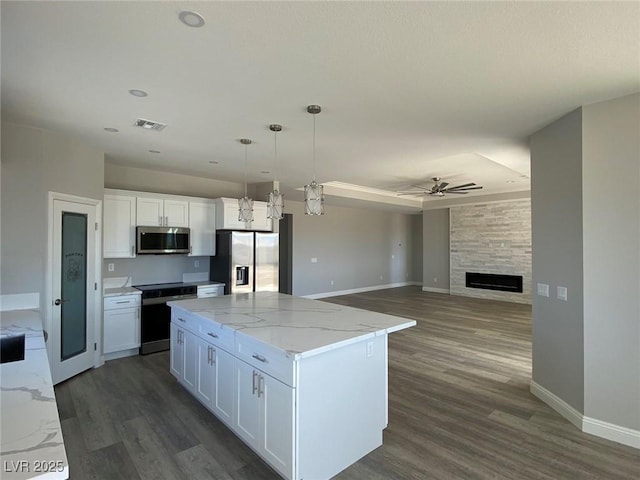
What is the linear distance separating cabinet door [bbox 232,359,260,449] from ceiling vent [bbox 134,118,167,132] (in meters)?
2.38

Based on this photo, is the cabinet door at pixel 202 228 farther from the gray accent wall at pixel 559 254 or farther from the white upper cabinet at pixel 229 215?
the gray accent wall at pixel 559 254

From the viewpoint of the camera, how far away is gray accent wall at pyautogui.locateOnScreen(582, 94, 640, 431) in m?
2.54

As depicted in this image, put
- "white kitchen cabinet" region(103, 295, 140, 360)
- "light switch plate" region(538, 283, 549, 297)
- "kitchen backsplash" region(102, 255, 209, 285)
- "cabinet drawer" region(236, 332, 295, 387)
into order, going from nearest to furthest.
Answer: "cabinet drawer" region(236, 332, 295, 387)
"light switch plate" region(538, 283, 549, 297)
"white kitchen cabinet" region(103, 295, 140, 360)
"kitchen backsplash" region(102, 255, 209, 285)

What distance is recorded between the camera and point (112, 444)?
2529mm

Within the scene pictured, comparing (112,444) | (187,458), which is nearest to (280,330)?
(187,458)

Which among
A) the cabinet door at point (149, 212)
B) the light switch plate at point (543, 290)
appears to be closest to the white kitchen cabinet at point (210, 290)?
the cabinet door at point (149, 212)

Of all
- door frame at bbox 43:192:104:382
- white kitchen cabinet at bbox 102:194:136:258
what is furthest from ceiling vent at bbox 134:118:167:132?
white kitchen cabinet at bbox 102:194:136:258

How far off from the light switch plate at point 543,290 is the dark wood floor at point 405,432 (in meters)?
1.04

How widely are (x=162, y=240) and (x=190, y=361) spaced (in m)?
2.30

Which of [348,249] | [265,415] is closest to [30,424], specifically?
[265,415]

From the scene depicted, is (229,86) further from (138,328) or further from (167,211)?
(138,328)

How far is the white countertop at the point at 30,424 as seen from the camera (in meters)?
0.92

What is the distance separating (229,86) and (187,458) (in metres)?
2.71

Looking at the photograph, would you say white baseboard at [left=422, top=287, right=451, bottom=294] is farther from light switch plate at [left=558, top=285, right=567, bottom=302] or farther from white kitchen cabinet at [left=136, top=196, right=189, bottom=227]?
white kitchen cabinet at [left=136, top=196, right=189, bottom=227]
